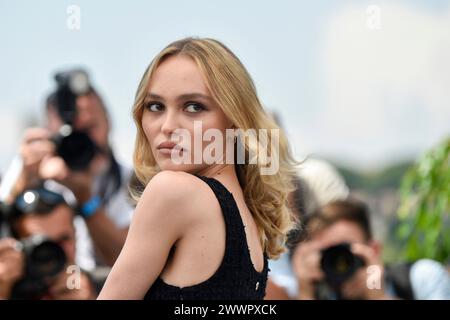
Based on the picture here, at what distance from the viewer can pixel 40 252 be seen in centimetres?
213

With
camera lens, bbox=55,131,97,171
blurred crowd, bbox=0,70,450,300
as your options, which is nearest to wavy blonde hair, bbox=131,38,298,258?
blurred crowd, bbox=0,70,450,300

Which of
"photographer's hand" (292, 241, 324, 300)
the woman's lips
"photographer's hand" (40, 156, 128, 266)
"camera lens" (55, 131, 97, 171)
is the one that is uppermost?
the woman's lips

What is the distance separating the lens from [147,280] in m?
0.94

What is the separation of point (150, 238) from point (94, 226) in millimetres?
1242

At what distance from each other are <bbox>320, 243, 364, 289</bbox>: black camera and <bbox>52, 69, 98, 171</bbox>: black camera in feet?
2.54

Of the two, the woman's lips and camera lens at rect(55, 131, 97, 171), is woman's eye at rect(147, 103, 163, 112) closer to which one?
the woman's lips

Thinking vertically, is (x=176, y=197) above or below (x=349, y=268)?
above

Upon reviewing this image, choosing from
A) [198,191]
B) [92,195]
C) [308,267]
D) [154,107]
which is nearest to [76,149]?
[92,195]

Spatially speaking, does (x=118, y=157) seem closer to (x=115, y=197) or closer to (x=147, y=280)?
(x=115, y=197)

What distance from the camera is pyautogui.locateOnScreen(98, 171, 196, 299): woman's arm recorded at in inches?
36.7

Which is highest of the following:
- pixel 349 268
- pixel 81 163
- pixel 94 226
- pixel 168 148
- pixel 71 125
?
pixel 168 148

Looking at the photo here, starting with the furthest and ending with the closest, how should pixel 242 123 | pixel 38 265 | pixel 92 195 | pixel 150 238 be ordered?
pixel 92 195 → pixel 38 265 → pixel 242 123 → pixel 150 238

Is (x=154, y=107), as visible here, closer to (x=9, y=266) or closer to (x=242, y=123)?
(x=242, y=123)
